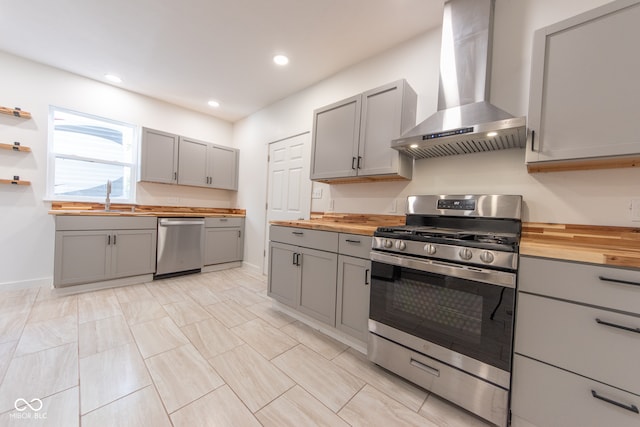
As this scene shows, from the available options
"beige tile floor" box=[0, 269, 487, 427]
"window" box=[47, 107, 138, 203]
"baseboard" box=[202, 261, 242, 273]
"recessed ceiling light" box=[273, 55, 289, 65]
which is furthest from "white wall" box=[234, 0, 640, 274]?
"window" box=[47, 107, 138, 203]

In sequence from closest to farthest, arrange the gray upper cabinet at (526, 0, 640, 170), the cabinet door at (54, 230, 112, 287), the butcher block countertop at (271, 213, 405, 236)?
the gray upper cabinet at (526, 0, 640, 170)
the butcher block countertop at (271, 213, 405, 236)
the cabinet door at (54, 230, 112, 287)

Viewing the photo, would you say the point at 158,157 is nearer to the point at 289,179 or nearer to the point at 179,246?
the point at 179,246

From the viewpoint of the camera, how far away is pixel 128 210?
3494 mm

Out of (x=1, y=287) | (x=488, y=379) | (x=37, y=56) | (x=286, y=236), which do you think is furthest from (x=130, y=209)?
(x=488, y=379)

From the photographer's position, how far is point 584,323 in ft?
3.32

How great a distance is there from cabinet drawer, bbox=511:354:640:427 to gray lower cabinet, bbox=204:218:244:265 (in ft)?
12.3

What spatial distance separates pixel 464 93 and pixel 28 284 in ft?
16.6

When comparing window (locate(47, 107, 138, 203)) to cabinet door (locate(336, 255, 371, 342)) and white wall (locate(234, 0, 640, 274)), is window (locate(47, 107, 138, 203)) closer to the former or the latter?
white wall (locate(234, 0, 640, 274))

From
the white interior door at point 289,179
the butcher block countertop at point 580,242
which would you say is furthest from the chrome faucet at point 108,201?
the butcher block countertop at point 580,242

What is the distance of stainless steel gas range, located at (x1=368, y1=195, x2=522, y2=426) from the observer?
1.17 meters

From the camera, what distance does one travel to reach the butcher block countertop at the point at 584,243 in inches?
38.1

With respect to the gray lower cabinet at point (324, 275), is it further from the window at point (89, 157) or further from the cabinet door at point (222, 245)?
the window at point (89, 157)

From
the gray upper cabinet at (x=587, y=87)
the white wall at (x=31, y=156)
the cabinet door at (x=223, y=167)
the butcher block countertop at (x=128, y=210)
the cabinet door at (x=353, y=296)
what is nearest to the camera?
the gray upper cabinet at (x=587, y=87)

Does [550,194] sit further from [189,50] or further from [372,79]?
[189,50]
